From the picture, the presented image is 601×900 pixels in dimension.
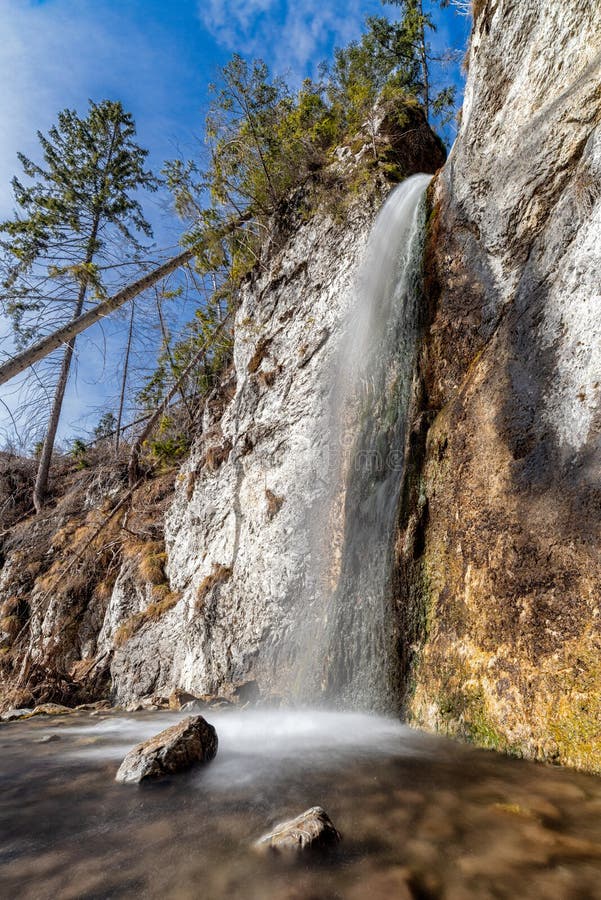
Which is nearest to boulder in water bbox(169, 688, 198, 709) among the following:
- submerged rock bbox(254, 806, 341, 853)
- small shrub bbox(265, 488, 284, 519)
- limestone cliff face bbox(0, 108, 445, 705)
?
limestone cliff face bbox(0, 108, 445, 705)

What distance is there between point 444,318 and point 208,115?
739cm

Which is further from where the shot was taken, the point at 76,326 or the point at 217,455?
the point at 217,455

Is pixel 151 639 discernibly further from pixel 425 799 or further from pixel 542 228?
pixel 542 228

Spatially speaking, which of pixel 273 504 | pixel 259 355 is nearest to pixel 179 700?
pixel 273 504

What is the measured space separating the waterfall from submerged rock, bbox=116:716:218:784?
5.66ft

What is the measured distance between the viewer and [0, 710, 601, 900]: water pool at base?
1525 mm

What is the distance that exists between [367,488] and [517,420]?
207 cm

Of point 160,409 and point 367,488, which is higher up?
point 160,409

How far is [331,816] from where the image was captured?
6.70 feet

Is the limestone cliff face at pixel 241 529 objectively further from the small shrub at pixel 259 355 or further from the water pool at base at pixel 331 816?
the water pool at base at pixel 331 816

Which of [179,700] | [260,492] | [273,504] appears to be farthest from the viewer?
[260,492]

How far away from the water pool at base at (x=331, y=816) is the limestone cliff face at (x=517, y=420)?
1.49ft

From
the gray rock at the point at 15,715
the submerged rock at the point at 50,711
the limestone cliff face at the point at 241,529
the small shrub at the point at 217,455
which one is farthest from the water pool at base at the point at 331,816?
the small shrub at the point at 217,455

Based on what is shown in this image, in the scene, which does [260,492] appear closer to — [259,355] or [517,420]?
[259,355]
